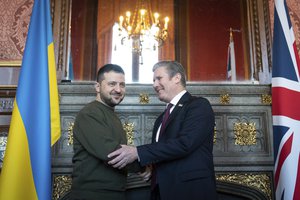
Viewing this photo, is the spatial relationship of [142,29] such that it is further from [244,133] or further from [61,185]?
[61,185]

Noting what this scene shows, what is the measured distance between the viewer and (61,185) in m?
3.15

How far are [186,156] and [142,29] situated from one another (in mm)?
3005

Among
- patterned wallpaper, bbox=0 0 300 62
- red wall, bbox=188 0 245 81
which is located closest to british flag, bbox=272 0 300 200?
red wall, bbox=188 0 245 81

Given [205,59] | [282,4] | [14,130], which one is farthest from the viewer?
[205,59]

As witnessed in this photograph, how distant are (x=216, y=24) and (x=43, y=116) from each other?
9.14ft

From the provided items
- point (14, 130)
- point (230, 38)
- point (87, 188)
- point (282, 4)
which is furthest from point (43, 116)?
point (230, 38)

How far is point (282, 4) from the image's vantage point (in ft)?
9.84

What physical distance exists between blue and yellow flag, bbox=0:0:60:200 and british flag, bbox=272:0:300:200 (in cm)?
165

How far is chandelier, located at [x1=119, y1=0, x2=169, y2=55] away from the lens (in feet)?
14.9

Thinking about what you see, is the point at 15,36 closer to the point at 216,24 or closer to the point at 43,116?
the point at 43,116

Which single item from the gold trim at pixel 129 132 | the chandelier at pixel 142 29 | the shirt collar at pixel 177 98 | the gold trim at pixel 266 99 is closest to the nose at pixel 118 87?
the shirt collar at pixel 177 98

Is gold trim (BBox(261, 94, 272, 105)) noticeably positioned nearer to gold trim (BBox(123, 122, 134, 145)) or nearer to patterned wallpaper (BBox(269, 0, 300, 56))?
patterned wallpaper (BBox(269, 0, 300, 56))

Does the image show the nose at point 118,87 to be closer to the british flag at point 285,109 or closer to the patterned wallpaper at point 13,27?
the british flag at point 285,109

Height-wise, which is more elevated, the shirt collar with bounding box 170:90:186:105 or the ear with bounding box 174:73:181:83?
the ear with bounding box 174:73:181:83
